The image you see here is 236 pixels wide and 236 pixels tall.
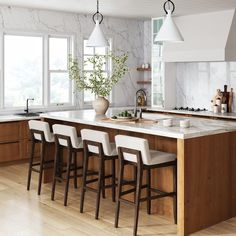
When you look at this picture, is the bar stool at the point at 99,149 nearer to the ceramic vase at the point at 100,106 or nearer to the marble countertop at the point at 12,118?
the ceramic vase at the point at 100,106

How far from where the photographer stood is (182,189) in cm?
412

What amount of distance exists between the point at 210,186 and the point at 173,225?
539 millimetres

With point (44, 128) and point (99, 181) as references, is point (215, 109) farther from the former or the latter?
point (99, 181)

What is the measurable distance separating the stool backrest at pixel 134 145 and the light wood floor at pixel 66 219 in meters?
0.70

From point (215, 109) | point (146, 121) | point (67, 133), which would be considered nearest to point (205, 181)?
point (146, 121)

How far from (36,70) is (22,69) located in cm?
26

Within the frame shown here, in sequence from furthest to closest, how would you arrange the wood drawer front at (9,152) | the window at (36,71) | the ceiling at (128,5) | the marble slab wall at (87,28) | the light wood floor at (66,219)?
the window at (36,71)
the marble slab wall at (87,28)
the wood drawer front at (9,152)
the ceiling at (128,5)
the light wood floor at (66,219)

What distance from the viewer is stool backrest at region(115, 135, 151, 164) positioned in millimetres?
Answer: 4147

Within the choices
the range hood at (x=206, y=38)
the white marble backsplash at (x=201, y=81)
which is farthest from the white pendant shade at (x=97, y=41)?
the white marble backsplash at (x=201, y=81)

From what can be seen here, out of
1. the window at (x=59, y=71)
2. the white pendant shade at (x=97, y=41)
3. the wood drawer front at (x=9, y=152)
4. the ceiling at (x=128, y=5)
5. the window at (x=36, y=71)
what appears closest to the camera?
the white pendant shade at (x=97, y=41)

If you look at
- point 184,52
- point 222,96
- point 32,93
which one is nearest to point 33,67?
point 32,93

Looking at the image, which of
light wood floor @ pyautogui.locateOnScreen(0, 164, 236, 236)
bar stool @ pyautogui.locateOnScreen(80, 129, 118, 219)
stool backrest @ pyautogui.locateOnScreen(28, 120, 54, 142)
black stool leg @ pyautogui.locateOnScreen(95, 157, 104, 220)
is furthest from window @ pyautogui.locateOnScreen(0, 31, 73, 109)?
black stool leg @ pyautogui.locateOnScreen(95, 157, 104, 220)

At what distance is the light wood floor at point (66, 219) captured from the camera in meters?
4.29

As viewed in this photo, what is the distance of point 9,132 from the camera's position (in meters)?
7.07
